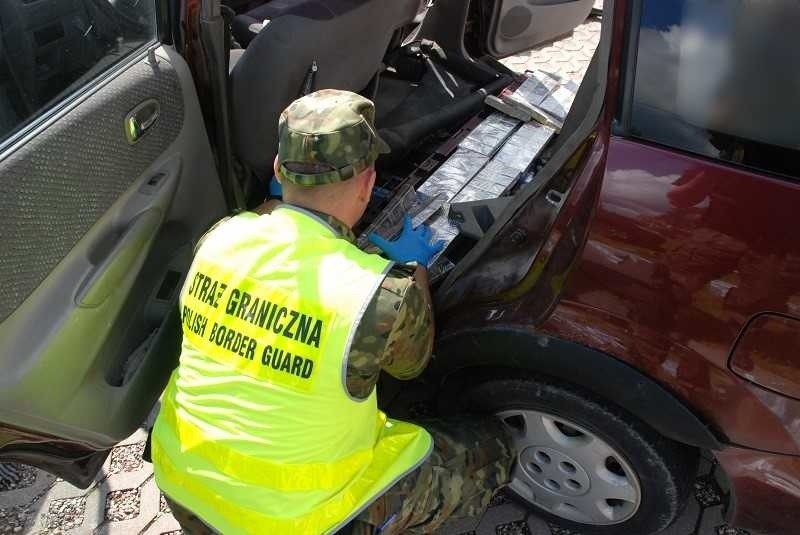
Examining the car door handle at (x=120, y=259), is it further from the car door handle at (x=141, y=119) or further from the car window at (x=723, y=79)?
the car window at (x=723, y=79)

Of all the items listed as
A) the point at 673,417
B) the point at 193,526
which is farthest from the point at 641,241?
the point at 193,526

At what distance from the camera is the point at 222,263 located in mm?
1483

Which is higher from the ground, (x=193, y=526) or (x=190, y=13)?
(x=190, y=13)

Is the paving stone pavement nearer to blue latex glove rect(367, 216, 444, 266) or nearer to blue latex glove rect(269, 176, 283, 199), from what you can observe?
blue latex glove rect(367, 216, 444, 266)

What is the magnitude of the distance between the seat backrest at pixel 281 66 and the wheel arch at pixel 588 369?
113 centimetres

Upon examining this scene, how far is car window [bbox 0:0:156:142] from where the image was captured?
174 cm

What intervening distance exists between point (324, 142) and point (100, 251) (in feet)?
2.47

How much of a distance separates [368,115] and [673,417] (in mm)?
1050

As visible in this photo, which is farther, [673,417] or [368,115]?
[368,115]

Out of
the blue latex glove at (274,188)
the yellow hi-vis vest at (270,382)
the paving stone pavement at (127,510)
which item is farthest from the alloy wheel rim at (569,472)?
the blue latex glove at (274,188)

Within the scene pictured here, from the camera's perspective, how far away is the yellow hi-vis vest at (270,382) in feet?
4.60

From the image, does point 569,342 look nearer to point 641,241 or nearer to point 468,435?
point 641,241

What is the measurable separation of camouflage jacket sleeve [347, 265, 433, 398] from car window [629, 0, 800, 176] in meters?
0.63

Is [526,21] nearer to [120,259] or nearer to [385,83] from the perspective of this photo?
[385,83]
